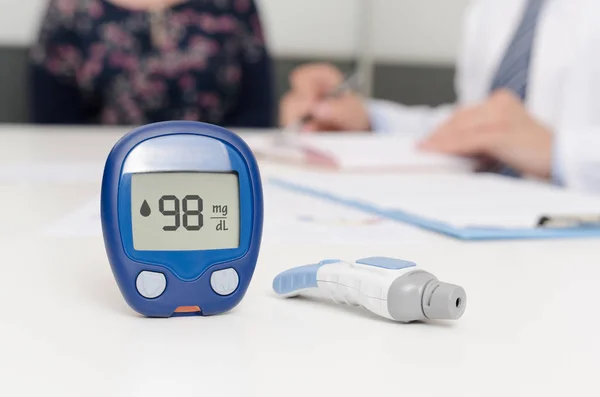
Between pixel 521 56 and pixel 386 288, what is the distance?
3.73ft

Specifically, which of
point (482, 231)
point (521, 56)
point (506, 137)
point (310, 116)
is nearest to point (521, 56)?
point (521, 56)

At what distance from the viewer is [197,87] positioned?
218 centimetres

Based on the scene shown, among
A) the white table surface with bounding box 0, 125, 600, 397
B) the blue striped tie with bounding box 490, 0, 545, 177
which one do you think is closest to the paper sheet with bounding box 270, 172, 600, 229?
the white table surface with bounding box 0, 125, 600, 397

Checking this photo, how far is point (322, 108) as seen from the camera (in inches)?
71.6

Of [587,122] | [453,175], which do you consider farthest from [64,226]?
[587,122]

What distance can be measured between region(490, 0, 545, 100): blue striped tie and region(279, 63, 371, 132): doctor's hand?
0.41 m

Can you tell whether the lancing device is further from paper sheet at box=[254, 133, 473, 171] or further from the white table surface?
paper sheet at box=[254, 133, 473, 171]

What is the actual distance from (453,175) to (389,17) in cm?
218

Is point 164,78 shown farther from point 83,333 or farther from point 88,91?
point 83,333

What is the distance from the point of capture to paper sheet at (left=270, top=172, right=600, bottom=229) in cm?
68

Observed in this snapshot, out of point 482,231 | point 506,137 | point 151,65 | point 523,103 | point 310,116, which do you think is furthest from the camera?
point 151,65

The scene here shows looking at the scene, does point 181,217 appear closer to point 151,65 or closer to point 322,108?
point 322,108

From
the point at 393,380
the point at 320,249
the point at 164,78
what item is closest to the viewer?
the point at 393,380

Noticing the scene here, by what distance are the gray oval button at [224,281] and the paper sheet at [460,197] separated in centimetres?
29
